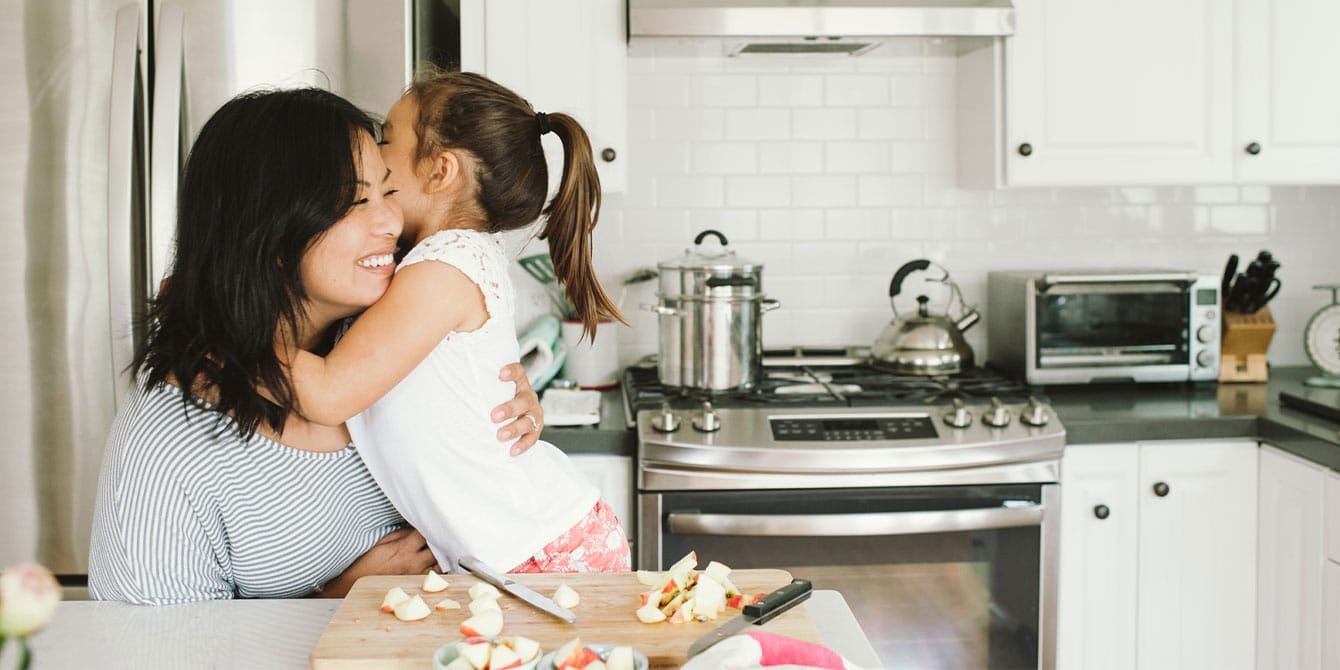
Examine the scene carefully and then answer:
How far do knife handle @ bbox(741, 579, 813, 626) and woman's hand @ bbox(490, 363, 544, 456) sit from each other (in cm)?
51

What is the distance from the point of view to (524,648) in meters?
1.01

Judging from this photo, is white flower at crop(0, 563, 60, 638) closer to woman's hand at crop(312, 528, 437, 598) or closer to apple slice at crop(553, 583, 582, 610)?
apple slice at crop(553, 583, 582, 610)

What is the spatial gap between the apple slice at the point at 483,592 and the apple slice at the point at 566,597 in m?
0.06

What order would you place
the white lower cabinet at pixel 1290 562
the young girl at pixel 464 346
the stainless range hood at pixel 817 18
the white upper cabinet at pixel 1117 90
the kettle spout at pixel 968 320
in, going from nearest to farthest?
the young girl at pixel 464 346 < the white lower cabinet at pixel 1290 562 < the stainless range hood at pixel 817 18 < the white upper cabinet at pixel 1117 90 < the kettle spout at pixel 968 320

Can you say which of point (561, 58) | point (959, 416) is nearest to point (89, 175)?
point (561, 58)

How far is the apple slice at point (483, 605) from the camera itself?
1123 millimetres

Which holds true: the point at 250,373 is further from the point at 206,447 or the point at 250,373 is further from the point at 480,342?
the point at 480,342

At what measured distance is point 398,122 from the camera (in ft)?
5.63

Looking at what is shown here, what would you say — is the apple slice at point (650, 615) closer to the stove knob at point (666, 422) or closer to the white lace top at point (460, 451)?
the white lace top at point (460, 451)

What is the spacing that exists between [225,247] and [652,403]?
4.59 ft

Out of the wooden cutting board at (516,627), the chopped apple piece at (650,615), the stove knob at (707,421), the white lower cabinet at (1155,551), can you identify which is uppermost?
the stove knob at (707,421)

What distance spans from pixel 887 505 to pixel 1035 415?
38cm

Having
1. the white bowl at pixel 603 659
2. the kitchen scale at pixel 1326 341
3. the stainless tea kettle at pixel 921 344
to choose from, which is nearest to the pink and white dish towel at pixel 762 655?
the white bowl at pixel 603 659

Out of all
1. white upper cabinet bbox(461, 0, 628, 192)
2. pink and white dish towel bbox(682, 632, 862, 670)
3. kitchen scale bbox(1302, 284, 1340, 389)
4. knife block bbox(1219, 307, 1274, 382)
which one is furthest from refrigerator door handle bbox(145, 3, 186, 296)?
kitchen scale bbox(1302, 284, 1340, 389)
